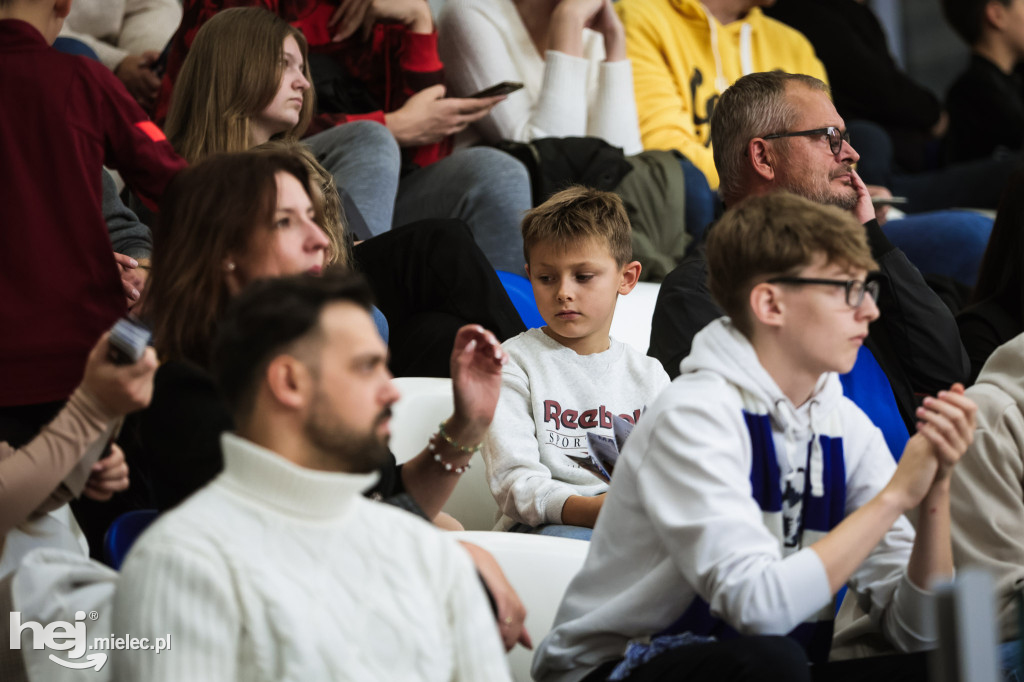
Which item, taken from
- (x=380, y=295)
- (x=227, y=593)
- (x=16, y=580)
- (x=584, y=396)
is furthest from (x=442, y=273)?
(x=227, y=593)

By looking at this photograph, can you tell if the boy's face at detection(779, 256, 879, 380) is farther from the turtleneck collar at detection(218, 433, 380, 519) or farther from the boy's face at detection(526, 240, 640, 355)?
the boy's face at detection(526, 240, 640, 355)

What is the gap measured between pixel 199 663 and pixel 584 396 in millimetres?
1193

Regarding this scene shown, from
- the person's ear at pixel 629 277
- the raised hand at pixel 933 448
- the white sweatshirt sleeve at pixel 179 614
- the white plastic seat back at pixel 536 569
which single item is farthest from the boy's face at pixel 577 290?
the white sweatshirt sleeve at pixel 179 614

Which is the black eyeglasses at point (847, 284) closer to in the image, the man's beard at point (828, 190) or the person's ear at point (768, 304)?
the person's ear at point (768, 304)

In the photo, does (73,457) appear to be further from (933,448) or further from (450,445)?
(933,448)

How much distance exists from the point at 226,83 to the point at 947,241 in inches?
88.9

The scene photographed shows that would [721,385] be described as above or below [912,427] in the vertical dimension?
above

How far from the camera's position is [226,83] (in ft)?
8.77

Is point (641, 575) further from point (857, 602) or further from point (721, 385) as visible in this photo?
point (857, 602)

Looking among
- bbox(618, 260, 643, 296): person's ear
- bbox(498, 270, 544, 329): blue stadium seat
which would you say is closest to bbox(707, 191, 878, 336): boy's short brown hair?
bbox(618, 260, 643, 296): person's ear

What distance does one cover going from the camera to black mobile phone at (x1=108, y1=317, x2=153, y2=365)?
1.38 meters

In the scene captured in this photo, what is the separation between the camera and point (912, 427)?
246cm

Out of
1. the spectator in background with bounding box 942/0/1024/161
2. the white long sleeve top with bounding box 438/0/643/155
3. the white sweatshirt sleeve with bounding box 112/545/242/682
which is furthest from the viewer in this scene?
the spectator in background with bounding box 942/0/1024/161

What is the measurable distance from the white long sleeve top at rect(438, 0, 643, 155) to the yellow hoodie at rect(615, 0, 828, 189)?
19 cm
